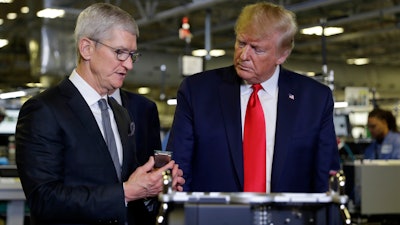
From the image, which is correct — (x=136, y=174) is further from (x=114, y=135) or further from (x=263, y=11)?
(x=263, y=11)

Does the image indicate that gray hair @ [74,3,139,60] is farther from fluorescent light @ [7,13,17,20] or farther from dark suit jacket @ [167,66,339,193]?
fluorescent light @ [7,13,17,20]

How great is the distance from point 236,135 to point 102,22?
618 mm

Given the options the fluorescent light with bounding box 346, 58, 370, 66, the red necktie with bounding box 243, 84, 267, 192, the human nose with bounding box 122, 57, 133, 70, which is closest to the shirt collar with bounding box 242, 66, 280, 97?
the red necktie with bounding box 243, 84, 267, 192

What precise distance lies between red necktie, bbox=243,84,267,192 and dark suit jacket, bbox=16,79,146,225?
501 mm

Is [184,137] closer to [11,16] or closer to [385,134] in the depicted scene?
[385,134]

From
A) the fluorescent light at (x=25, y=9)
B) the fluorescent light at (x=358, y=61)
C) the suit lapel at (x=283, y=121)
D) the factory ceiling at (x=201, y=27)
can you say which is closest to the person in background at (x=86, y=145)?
the suit lapel at (x=283, y=121)

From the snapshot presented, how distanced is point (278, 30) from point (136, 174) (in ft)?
2.69

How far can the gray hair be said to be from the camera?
2488 millimetres

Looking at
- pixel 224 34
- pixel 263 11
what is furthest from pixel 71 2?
pixel 263 11

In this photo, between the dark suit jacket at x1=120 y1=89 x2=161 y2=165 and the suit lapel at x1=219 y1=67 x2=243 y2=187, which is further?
the dark suit jacket at x1=120 y1=89 x2=161 y2=165

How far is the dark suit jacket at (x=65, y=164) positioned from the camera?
234cm

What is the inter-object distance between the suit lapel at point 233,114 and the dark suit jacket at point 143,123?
353 millimetres

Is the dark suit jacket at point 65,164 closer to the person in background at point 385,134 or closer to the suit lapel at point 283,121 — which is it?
the suit lapel at point 283,121

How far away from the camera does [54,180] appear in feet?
7.70
